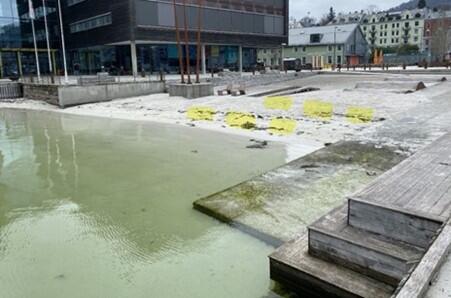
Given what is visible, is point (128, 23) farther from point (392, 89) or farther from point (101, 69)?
point (392, 89)

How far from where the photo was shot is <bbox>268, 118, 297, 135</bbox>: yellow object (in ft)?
43.1

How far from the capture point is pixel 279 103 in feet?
63.8

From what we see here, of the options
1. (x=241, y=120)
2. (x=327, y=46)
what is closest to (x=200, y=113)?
(x=241, y=120)

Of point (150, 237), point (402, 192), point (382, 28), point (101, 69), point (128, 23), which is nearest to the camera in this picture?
point (402, 192)

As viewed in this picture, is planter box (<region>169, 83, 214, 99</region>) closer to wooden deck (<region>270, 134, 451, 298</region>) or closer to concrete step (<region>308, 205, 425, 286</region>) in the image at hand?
wooden deck (<region>270, 134, 451, 298</region>)

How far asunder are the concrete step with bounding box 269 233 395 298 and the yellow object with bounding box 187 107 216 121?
1239 centimetres

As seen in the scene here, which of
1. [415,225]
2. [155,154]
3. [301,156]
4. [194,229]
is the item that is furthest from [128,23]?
[415,225]

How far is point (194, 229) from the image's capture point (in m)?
6.15

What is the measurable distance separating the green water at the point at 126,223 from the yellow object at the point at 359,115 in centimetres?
463

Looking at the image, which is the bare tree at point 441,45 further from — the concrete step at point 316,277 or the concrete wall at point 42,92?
the concrete step at point 316,277

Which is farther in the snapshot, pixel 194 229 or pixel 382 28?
pixel 382 28

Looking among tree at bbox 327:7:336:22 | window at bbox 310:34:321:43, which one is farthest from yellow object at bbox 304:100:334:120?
tree at bbox 327:7:336:22

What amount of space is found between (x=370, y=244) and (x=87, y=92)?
2321 centimetres

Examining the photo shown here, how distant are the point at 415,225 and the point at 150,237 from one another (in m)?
3.60
